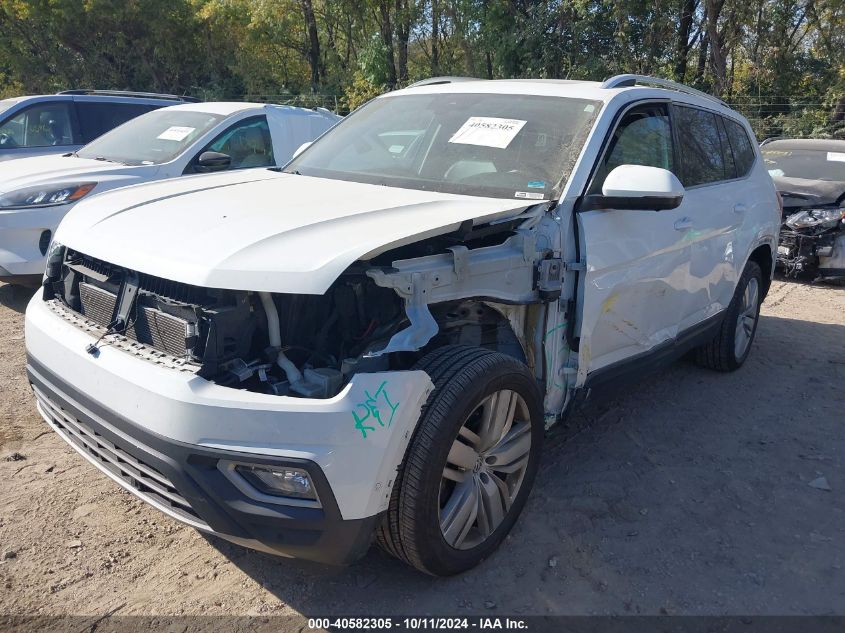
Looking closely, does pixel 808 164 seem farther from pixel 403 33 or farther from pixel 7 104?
pixel 403 33

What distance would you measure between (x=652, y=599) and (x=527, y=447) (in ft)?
2.41

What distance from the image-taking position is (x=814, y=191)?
26.9 feet

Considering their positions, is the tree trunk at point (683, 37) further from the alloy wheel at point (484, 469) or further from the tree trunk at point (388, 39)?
the alloy wheel at point (484, 469)

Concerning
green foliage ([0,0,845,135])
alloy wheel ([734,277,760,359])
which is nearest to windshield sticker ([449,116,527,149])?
alloy wheel ([734,277,760,359])

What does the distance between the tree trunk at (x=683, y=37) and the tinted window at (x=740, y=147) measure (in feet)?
38.2

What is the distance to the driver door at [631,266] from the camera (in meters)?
3.28

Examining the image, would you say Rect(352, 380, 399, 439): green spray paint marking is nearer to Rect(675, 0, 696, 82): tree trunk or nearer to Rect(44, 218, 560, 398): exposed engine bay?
Rect(44, 218, 560, 398): exposed engine bay

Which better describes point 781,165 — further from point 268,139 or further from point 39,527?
point 39,527

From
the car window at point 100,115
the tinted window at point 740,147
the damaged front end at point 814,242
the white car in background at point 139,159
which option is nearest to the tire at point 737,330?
the tinted window at point 740,147

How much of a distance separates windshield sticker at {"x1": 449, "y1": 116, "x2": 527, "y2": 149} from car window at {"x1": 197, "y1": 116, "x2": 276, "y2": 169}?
3.72 meters

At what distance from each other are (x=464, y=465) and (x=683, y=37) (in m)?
15.5

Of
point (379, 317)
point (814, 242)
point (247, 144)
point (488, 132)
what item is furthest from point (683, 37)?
point (379, 317)

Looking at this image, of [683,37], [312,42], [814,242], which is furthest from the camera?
[312,42]

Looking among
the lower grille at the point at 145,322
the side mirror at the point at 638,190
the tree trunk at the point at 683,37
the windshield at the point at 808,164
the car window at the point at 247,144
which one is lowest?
the windshield at the point at 808,164
